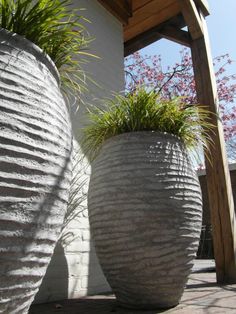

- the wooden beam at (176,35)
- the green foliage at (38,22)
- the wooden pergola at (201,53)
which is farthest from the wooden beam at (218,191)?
the green foliage at (38,22)

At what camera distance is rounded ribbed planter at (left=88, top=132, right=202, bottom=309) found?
5.19 ft

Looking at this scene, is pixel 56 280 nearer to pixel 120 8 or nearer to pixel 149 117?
pixel 149 117

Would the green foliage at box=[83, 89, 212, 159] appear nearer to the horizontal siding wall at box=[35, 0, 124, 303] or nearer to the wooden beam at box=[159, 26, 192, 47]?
the horizontal siding wall at box=[35, 0, 124, 303]

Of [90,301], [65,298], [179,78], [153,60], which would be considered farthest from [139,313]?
[153,60]

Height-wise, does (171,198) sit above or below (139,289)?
above

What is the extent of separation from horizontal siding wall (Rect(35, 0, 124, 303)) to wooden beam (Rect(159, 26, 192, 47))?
676mm

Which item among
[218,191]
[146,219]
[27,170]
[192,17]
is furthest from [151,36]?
[27,170]

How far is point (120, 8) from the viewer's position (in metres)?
3.68

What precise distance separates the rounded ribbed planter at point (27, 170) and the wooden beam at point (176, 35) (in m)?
2.75

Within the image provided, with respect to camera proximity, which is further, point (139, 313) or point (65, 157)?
point (139, 313)

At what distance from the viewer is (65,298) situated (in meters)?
2.22

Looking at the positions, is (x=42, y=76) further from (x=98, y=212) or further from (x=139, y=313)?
(x=139, y=313)

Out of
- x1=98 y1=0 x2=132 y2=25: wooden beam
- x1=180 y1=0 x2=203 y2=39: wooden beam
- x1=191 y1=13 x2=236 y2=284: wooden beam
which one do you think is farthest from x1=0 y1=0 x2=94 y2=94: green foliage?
x1=98 y1=0 x2=132 y2=25: wooden beam

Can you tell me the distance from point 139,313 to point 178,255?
29 centimetres
